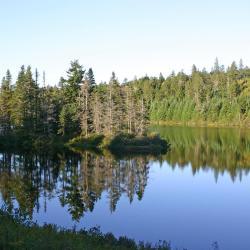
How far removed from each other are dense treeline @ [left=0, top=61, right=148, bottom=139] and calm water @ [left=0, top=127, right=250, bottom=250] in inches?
614

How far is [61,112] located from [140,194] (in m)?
46.4

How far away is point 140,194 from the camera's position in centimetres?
4141

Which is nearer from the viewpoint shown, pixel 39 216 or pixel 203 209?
pixel 39 216

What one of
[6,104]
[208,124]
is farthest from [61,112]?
[208,124]

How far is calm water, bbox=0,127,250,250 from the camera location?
29.5m

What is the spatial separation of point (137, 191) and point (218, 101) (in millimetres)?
136532

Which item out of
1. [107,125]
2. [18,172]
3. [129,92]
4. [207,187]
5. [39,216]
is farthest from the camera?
[129,92]

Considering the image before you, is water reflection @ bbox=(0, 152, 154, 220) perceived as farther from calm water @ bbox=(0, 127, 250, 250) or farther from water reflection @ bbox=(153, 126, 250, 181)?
water reflection @ bbox=(153, 126, 250, 181)

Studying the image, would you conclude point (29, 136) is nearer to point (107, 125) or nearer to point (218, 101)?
point (107, 125)

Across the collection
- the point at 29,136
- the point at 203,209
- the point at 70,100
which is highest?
the point at 70,100

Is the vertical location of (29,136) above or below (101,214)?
above

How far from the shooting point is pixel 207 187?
4612 cm

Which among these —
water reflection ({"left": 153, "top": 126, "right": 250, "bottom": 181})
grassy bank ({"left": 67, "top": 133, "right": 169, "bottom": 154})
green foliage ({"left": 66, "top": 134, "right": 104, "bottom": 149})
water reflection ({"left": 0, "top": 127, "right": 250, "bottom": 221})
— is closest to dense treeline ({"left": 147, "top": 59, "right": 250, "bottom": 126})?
water reflection ({"left": 153, "top": 126, "right": 250, "bottom": 181})

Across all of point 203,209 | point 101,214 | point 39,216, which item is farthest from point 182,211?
point 39,216
